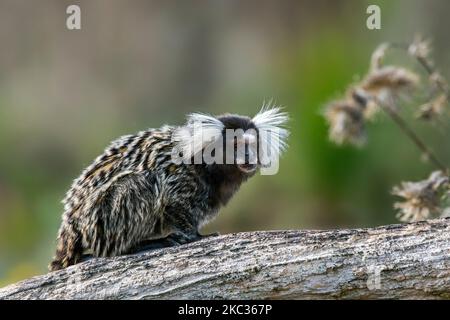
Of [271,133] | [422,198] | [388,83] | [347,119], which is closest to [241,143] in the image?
[271,133]

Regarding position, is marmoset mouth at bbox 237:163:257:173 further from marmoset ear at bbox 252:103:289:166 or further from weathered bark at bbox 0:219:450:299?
weathered bark at bbox 0:219:450:299

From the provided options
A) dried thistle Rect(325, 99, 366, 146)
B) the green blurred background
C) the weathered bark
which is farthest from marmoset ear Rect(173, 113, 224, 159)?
the green blurred background

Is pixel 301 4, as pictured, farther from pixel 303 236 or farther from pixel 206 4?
pixel 303 236

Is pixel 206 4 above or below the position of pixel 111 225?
above

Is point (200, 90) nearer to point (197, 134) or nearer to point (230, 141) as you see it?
point (230, 141)

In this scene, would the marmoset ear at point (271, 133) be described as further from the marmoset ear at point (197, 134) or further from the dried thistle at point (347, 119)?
the dried thistle at point (347, 119)
